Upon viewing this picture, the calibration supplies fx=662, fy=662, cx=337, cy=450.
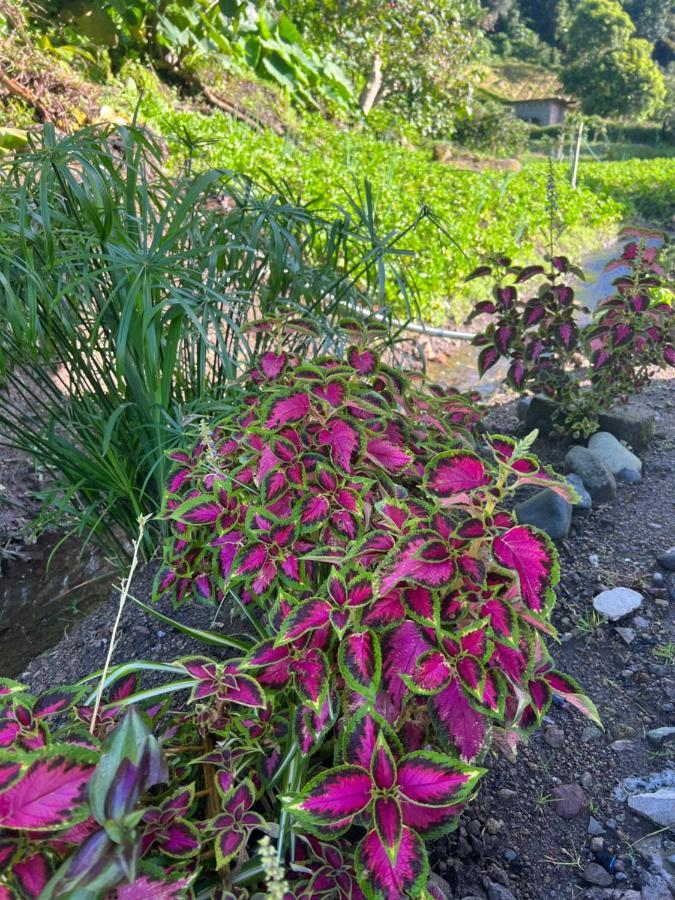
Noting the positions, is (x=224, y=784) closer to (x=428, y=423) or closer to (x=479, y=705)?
(x=479, y=705)

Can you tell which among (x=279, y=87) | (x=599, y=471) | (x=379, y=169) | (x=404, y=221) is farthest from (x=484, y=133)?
(x=599, y=471)

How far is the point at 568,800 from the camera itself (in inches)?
42.3

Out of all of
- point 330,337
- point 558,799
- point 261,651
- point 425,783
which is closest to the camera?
point 425,783

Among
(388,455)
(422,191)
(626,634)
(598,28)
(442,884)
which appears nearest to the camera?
(442,884)

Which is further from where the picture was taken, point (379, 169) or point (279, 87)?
point (279, 87)

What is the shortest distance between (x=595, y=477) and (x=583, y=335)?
448 millimetres

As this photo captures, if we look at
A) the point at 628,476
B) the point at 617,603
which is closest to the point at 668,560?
the point at 617,603

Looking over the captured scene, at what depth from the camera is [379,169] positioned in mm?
6590

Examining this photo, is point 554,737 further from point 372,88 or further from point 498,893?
point 372,88

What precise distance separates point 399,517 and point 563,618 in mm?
764

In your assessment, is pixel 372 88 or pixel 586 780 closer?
pixel 586 780

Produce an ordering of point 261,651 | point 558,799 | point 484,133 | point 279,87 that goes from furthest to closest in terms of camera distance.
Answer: point 484,133 < point 279,87 < point 558,799 < point 261,651

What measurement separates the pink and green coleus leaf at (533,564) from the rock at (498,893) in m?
0.43

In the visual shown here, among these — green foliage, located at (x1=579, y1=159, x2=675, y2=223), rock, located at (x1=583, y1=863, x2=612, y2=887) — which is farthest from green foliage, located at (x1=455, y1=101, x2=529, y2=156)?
rock, located at (x1=583, y1=863, x2=612, y2=887)
